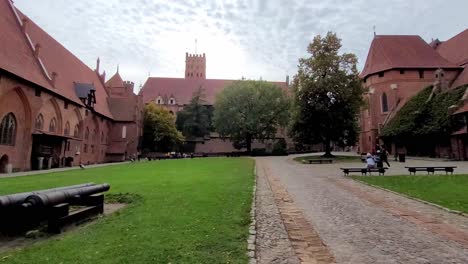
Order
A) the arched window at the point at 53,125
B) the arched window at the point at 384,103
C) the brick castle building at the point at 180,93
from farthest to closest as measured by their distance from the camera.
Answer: the brick castle building at the point at 180,93, the arched window at the point at 384,103, the arched window at the point at 53,125

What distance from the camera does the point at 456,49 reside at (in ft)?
164

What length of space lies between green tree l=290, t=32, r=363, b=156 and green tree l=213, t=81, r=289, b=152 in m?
18.9

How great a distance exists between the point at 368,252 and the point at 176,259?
10.8 ft

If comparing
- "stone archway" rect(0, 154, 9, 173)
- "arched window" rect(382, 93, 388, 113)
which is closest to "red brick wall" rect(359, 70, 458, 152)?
"arched window" rect(382, 93, 388, 113)

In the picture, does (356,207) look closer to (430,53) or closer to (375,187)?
(375,187)

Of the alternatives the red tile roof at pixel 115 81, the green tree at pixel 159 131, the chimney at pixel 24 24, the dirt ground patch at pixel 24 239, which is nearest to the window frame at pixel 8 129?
the chimney at pixel 24 24

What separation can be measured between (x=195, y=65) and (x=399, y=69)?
69.3 meters

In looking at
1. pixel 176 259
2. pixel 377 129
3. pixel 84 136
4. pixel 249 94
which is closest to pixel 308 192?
pixel 176 259

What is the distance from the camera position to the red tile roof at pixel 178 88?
282 feet

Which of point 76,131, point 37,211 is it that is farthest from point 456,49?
point 37,211

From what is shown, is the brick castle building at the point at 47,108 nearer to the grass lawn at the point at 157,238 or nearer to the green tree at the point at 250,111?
the green tree at the point at 250,111

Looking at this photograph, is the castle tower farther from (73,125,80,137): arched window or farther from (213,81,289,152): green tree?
(73,125,80,137): arched window

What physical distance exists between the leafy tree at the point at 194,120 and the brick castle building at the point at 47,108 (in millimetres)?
16409

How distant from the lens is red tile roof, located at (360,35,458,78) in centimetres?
4969
